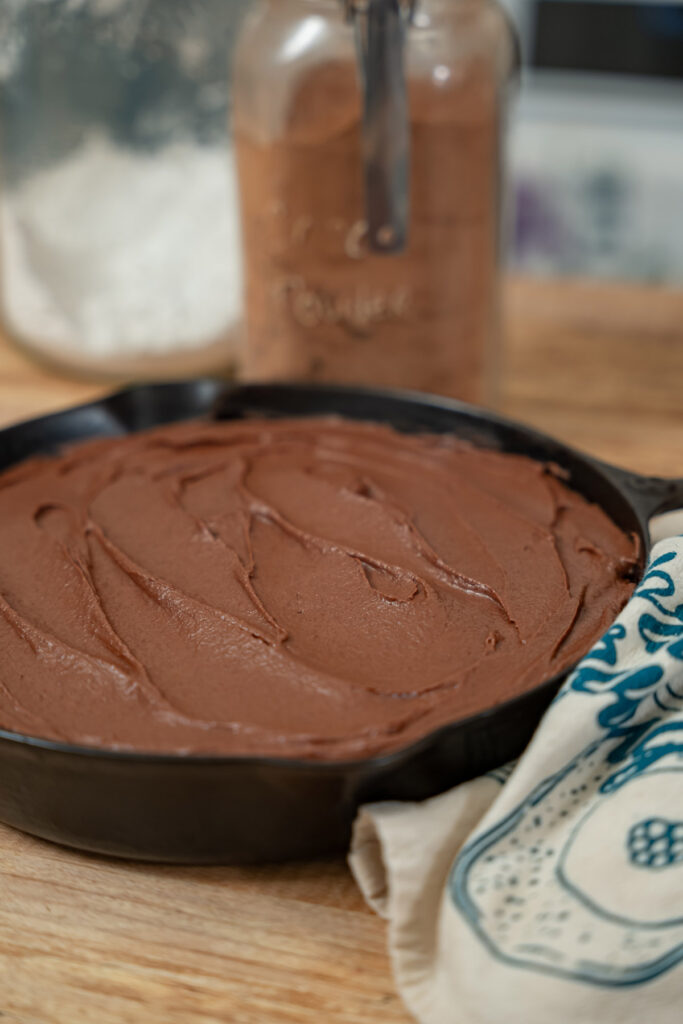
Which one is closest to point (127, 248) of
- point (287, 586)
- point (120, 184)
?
point (120, 184)

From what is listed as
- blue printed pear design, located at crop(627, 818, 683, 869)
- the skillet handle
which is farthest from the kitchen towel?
the skillet handle

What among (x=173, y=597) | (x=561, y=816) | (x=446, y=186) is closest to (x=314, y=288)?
(x=446, y=186)

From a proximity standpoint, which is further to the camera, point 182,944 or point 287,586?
→ point 287,586

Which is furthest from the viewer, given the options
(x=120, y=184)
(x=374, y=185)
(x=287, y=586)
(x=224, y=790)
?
(x=120, y=184)

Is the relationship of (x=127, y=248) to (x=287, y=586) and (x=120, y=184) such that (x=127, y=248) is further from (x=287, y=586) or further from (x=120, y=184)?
(x=287, y=586)

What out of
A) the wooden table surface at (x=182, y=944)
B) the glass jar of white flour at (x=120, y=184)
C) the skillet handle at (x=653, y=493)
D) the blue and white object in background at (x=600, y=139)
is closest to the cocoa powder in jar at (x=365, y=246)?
the glass jar of white flour at (x=120, y=184)

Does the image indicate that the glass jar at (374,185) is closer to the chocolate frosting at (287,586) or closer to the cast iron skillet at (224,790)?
the chocolate frosting at (287,586)

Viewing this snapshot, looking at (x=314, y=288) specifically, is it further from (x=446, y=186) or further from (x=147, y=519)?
(x=147, y=519)
